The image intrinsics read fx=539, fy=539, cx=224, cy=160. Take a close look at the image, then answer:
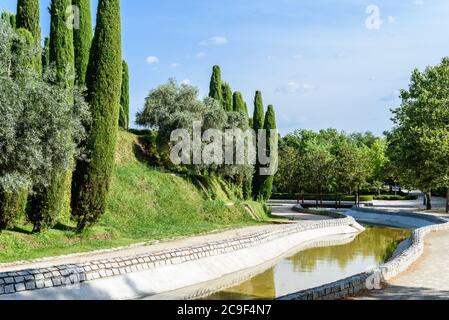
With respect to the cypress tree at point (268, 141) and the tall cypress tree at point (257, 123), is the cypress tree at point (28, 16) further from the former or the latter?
the cypress tree at point (268, 141)

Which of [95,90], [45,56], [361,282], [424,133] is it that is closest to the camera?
[361,282]

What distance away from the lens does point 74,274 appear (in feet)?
49.1

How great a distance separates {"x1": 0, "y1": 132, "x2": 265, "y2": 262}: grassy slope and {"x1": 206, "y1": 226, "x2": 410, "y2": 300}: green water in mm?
6940

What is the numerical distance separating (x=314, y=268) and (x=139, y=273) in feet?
30.4

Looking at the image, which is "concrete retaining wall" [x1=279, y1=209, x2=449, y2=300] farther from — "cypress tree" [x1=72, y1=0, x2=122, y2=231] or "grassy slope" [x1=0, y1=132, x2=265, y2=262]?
"cypress tree" [x1=72, y1=0, x2=122, y2=231]

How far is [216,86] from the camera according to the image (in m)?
56.4

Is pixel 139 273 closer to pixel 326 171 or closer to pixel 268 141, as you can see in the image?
pixel 268 141

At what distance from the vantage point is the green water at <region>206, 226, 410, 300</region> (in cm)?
1809

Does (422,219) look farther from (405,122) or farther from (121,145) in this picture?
(121,145)

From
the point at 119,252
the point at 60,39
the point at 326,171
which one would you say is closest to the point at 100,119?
the point at 60,39

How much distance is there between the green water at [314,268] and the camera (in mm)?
18094

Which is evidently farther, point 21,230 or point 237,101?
point 237,101

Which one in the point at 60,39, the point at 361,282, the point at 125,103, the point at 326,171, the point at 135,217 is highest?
the point at 125,103

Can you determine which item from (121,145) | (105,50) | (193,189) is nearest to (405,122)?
(193,189)
